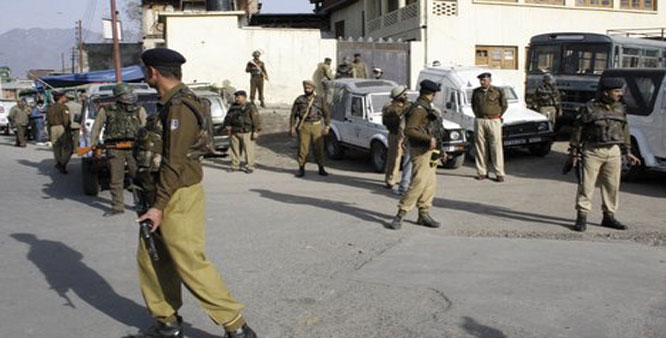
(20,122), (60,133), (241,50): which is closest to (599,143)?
(60,133)

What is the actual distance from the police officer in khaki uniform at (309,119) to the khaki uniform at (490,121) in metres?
2.93

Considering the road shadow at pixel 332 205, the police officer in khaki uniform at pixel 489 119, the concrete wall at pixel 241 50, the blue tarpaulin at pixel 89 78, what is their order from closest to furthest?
the road shadow at pixel 332 205, the police officer in khaki uniform at pixel 489 119, the concrete wall at pixel 241 50, the blue tarpaulin at pixel 89 78

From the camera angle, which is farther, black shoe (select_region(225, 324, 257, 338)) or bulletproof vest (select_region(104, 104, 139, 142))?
bulletproof vest (select_region(104, 104, 139, 142))

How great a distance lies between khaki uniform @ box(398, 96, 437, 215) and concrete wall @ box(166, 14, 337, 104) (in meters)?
17.2

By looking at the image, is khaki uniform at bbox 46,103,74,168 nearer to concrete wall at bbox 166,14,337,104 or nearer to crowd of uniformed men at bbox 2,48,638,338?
crowd of uniformed men at bbox 2,48,638,338

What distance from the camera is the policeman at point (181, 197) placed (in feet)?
13.4

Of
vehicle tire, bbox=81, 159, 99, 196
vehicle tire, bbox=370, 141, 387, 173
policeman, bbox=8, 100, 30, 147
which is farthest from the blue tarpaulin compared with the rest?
vehicle tire, bbox=81, 159, 99, 196

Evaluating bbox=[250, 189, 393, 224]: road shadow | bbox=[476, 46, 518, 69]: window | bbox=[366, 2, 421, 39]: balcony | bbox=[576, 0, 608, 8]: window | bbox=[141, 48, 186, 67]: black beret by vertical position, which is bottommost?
bbox=[250, 189, 393, 224]: road shadow

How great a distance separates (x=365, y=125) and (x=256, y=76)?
30.1 feet

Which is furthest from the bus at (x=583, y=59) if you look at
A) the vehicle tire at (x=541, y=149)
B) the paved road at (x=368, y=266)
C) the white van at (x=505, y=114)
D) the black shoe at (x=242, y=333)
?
the black shoe at (x=242, y=333)

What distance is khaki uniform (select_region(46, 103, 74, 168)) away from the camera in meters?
14.8

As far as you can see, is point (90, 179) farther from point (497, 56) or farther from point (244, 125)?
point (497, 56)

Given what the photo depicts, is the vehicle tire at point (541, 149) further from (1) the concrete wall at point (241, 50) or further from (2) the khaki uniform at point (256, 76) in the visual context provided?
(1) the concrete wall at point (241, 50)

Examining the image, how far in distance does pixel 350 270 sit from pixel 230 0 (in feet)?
89.4
